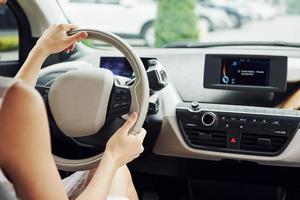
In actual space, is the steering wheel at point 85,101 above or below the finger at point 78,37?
below

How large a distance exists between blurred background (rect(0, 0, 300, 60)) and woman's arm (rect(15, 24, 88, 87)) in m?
2.17

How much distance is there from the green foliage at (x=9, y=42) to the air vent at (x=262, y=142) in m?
1.24

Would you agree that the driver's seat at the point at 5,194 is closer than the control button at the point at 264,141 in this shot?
Yes

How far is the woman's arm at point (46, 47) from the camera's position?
1.67m

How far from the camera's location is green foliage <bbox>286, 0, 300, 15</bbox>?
590 cm

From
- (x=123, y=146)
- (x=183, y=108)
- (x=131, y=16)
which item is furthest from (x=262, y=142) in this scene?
(x=131, y=16)

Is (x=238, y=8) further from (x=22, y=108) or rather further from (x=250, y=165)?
(x=22, y=108)

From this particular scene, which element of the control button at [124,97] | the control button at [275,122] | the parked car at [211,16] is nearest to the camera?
the control button at [124,97]

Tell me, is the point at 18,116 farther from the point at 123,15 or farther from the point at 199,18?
the point at 199,18

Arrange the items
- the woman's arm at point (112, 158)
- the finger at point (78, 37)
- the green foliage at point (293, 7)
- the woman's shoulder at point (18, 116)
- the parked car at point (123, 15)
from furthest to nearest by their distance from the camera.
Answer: the green foliage at point (293, 7), the parked car at point (123, 15), the finger at point (78, 37), the woman's arm at point (112, 158), the woman's shoulder at point (18, 116)

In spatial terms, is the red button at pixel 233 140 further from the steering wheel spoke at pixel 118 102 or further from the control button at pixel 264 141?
the steering wheel spoke at pixel 118 102

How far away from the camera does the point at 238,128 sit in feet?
6.46

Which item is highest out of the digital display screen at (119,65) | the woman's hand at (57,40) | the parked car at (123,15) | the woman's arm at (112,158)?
the woman's hand at (57,40)

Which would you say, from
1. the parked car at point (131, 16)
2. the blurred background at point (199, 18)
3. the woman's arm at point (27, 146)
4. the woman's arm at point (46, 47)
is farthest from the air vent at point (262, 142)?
the blurred background at point (199, 18)
